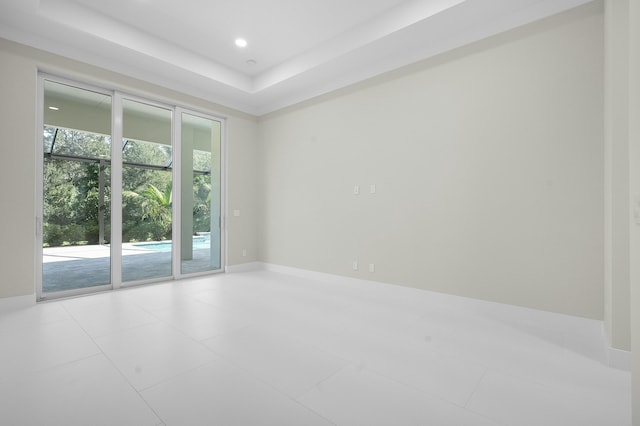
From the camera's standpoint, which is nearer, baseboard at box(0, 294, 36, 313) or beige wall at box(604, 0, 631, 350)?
beige wall at box(604, 0, 631, 350)

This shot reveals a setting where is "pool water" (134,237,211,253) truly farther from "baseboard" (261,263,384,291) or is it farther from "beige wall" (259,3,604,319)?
"beige wall" (259,3,604,319)

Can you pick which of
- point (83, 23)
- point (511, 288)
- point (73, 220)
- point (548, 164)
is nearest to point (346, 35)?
point (548, 164)

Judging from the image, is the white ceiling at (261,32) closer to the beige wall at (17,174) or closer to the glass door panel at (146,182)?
the beige wall at (17,174)

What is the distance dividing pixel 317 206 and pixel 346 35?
8.19 feet

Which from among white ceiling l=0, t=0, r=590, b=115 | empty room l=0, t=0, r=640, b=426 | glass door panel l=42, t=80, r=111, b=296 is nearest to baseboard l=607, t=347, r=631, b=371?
empty room l=0, t=0, r=640, b=426

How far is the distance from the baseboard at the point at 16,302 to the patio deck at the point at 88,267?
0.34m

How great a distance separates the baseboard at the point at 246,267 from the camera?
222 inches

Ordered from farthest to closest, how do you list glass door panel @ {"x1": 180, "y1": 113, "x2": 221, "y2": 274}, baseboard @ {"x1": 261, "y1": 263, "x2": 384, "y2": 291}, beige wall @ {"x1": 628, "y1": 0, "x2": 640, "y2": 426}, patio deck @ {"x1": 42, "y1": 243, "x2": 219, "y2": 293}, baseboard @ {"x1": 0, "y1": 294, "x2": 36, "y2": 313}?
glass door panel @ {"x1": 180, "y1": 113, "x2": 221, "y2": 274}
baseboard @ {"x1": 261, "y1": 263, "x2": 384, "y2": 291}
patio deck @ {"x1": 42, "y1": 243, "x2": 219, "y2": 293}
baseboard @ {"x1": 0, "y1": 294, "x2": 36, "y2": 313}
beige wall @ {"x1": 628, "y1": 0, "x2": 640, "y2": 426}

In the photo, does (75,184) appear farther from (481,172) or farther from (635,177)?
(635,177)

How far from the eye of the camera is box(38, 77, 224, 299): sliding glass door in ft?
12.9

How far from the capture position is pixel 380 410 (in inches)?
66.3

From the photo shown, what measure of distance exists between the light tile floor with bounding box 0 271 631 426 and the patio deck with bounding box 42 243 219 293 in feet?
2.33

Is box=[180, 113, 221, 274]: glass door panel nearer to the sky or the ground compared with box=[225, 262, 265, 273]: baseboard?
nearer to the sky

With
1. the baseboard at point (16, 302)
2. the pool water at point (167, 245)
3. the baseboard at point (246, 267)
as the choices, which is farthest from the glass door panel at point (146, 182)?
the baseboard at point (16, 302)
